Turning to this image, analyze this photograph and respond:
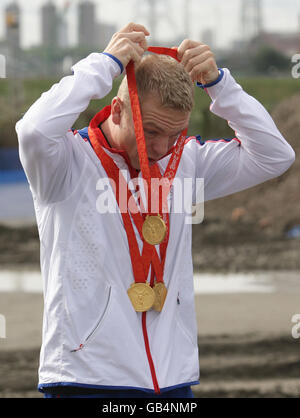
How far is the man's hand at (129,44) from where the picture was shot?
2.88 meters

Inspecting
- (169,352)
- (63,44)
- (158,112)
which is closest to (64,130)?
(158,112)

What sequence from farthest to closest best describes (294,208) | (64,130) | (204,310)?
(294,208) < (204,310) < (64,130)

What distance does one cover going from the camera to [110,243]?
2936 millimetres

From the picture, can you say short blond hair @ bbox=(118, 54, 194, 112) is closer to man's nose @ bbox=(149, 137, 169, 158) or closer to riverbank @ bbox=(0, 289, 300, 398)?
man's nose @ bbox=(149, 137, 169, 158)

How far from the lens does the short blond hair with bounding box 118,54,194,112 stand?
286cm

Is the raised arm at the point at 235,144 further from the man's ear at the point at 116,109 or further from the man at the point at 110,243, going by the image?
the man's ear at the point at 116,109

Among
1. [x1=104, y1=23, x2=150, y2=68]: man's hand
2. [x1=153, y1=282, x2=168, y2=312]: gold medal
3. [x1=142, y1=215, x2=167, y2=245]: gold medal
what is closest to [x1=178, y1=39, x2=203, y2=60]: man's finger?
[x1=104, y1=23, x2=150, y2=68]: man's hand

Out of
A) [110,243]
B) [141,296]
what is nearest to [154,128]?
[110,243]

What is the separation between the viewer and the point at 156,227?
9.57 feet

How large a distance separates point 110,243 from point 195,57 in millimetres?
757

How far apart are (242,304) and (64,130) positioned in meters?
6.37

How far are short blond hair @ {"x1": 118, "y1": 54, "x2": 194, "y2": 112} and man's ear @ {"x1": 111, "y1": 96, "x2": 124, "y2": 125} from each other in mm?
26
